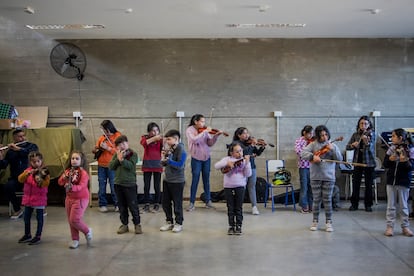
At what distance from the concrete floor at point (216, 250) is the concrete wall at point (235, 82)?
2.12 metres

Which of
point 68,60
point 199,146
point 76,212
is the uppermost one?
point 68,60

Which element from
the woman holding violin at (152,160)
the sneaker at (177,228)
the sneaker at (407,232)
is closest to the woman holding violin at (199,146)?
the woman holding violin at (152,160)

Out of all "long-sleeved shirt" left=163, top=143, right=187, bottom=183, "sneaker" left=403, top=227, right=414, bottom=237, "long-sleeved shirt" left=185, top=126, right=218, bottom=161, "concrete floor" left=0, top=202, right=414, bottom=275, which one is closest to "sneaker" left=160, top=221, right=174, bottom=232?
"concrete floor" left=0, top=202, right=414, bottom=275

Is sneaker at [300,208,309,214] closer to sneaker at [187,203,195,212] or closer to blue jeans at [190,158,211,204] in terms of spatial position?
blue jeans at [190,158,211,204]

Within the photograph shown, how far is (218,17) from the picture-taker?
6.34 meters

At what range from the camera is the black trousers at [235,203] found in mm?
5203

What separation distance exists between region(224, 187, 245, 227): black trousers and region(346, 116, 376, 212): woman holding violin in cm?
227

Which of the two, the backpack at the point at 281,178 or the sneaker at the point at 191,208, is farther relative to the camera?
the backpack at the point at 281,178

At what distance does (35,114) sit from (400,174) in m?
5.73

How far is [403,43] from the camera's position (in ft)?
A: 25.2

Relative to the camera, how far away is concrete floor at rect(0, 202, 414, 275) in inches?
157

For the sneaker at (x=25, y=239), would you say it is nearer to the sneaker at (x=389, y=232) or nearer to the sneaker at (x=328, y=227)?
the sneaker at (x=328, y=227)

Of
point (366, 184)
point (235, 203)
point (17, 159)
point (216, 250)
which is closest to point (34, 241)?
point (17, 159)

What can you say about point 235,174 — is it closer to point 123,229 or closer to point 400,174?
point 123,229
